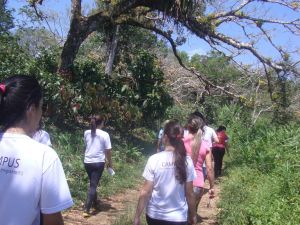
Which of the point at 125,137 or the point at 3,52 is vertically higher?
the point at 3,52

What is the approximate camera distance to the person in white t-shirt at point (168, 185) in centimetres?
405

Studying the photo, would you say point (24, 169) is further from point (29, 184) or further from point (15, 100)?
point (15, 100)

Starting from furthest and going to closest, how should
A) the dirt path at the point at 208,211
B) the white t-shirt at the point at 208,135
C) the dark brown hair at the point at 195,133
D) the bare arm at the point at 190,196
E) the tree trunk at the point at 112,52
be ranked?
the tree trunk at the point at 112,52, the white t-shirt at the point at 208,135, the dirt path at the point at 208,211, the dark brown hair at the point at 195,133, the bare arm at the point at 190,196

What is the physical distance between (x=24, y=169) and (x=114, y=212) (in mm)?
6070

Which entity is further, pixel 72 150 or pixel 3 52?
pixel 3 52

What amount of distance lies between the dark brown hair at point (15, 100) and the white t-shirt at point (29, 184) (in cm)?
14

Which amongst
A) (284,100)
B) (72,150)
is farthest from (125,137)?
(284,100)

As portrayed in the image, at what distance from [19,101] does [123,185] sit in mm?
8224

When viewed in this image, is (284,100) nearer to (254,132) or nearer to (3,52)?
(254,132)

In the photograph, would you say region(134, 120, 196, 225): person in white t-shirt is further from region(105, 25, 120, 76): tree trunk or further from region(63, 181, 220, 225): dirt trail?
region(105, 25, 120, 76): tree trunk

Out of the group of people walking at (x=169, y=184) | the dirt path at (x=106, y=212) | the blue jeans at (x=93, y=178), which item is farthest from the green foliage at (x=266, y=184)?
the group of people walking at (x=169, y=184)

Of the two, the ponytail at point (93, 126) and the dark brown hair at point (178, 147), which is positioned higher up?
the ponytail at point (93, 126)

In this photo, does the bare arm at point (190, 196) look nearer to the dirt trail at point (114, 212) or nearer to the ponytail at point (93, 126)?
the dirt trail at point (114, 212)

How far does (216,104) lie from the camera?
25344 mm
